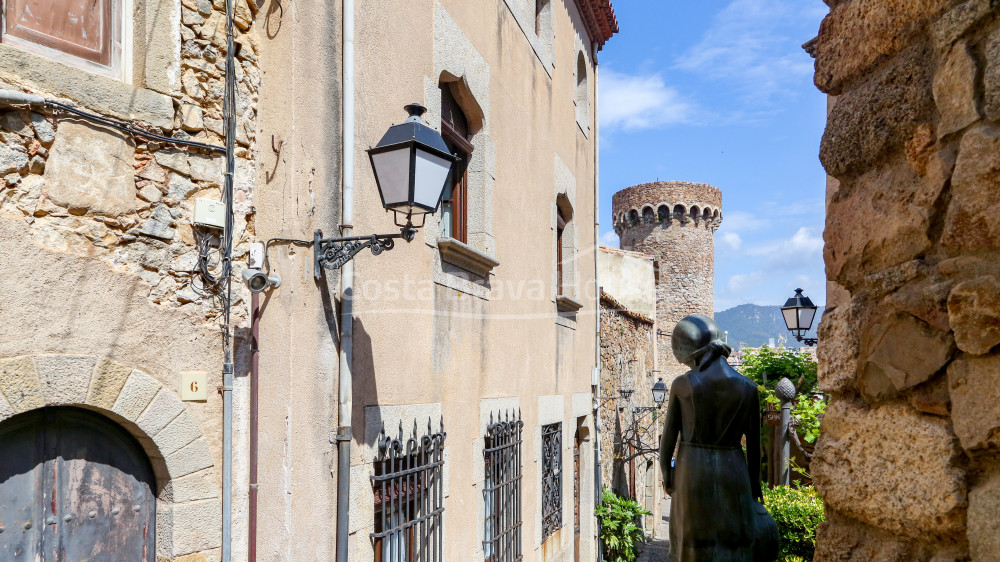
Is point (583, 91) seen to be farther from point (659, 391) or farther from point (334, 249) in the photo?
point (334, 249)

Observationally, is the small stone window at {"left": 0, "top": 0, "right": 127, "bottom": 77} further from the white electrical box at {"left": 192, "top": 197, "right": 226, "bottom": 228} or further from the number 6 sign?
the number 6 sign

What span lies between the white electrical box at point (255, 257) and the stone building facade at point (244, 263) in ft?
0.15

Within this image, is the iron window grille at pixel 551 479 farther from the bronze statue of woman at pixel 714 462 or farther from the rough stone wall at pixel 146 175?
the bronze statue of woman at pixel 714 462

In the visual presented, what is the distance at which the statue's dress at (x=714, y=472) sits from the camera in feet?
9.52

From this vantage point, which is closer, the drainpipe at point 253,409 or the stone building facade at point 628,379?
the drainpipe at point 253,409

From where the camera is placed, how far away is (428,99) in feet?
19.2

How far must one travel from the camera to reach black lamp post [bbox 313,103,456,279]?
4.12 m

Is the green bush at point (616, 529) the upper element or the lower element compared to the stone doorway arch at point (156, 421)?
lower

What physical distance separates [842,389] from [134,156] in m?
3.30

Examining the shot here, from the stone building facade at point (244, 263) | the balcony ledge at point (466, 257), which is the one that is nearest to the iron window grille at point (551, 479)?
the stone building facade at point (244, 263)

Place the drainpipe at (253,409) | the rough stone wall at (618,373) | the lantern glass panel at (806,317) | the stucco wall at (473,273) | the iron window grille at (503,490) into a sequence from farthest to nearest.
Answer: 1. the rough stone wall at (618,373)
2. the lantern glass panel at (806,317)
3. the iron window grille at (503,490)
4. the stucco wall at (473,273)
5. the drainpipe at (253,409)

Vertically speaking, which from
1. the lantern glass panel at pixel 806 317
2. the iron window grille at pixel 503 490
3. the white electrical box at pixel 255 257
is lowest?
the iron window grille at pixel 503 490

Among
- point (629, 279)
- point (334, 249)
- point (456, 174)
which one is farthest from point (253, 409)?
point (629, 279)

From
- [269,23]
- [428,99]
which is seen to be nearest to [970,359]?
[269,23]
